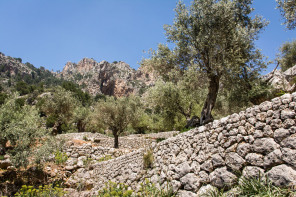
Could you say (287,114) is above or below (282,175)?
above

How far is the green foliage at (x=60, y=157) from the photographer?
16264 mm

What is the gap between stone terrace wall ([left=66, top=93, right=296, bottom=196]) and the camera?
16.8 feet

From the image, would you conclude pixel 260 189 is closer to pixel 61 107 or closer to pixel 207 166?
pixel 207 166

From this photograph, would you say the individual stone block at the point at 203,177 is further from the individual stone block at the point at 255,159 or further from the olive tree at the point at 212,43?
the olive tree at the point at 212,43

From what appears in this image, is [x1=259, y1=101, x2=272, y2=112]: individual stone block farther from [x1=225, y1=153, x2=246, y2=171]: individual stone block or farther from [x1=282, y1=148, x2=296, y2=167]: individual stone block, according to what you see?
[x1=225, y1=153, x2=246, y2=171]: individual stone block

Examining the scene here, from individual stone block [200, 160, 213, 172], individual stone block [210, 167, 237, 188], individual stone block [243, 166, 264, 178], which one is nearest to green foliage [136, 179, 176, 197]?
individual stone block [200, 160, 213, 172]

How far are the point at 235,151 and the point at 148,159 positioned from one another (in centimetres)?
519

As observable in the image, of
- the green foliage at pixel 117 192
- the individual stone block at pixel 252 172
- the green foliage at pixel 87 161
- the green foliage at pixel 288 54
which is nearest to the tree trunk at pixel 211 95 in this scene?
the green foliage at pixel 117 192

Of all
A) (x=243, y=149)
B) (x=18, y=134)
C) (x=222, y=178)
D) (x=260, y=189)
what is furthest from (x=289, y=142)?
(x=18, y=134)

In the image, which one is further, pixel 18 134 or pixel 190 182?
pixel 18 134

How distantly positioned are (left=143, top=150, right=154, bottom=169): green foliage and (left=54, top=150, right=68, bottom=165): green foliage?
32.0ft

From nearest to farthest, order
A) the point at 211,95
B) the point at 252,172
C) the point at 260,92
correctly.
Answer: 1. the point at 252,172
2. the point at 211,95
3. the point at 260,92

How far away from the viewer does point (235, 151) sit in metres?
6.31

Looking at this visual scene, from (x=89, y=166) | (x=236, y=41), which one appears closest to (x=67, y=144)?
(x=89, y=166)
